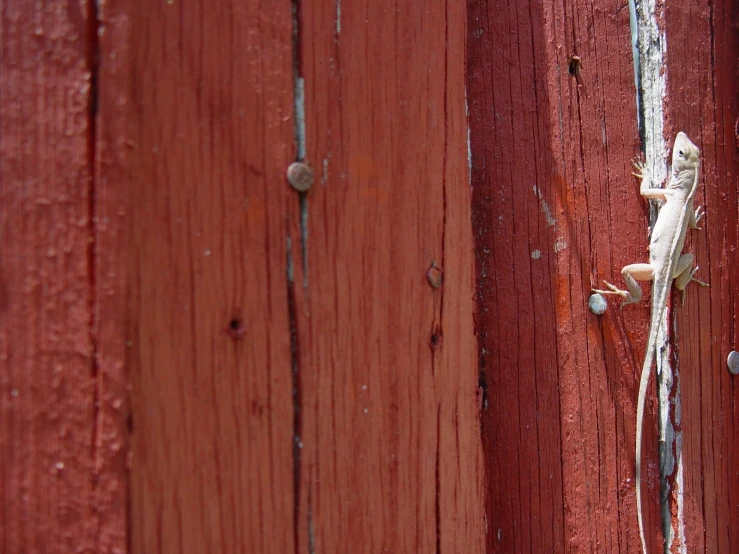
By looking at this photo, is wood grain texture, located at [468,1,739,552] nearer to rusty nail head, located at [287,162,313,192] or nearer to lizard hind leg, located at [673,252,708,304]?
lizard hind leg, located at [673,252,708,304]

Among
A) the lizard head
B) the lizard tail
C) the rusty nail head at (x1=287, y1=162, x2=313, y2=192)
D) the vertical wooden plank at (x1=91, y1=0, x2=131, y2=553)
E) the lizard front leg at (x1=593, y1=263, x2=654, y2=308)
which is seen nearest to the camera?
the vertical wooden plank at (x1=91, y1=0, x2=131, y2=553)

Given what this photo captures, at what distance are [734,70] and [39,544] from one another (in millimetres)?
2510

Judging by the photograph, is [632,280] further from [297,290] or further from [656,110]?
[297,290]

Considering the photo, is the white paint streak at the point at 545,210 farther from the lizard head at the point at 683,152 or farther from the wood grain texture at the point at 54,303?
the wood grain texture at the point at 54,303

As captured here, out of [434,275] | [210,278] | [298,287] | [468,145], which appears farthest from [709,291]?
[210,278]

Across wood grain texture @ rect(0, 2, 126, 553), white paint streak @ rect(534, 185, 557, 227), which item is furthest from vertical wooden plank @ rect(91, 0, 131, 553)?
white paint streak @ rect(534, 185, 557, 227)

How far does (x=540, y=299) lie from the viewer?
5.33 ft

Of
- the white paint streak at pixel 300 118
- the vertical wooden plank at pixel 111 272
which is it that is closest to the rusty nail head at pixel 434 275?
the white paint streak at pixel 300 118

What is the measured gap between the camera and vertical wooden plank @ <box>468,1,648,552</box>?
156cm

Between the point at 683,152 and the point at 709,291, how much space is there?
0.50 metres

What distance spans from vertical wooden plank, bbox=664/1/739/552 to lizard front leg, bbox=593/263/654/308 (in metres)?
0.17

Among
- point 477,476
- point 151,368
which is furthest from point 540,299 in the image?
point 151,368

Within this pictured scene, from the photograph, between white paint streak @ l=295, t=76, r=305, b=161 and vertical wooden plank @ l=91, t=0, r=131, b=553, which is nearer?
vertical wooden plank @ l=91, t=0, r=131, b=553

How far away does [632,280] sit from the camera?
6.07ft
